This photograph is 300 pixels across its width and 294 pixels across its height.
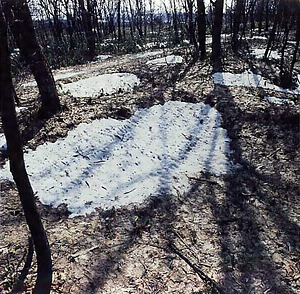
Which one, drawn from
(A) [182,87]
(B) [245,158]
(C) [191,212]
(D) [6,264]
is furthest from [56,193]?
(A) [182,87]

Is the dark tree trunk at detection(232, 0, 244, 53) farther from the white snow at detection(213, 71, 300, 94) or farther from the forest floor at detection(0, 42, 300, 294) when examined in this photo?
the forest floor at detection(0, 42, 300, 294)

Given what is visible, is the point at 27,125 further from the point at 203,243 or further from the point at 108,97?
the point at 203,243

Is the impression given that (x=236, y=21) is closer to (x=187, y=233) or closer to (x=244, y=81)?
(x=244, y=81)

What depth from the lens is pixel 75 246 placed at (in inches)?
136

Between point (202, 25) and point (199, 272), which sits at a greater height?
point (202, 25)

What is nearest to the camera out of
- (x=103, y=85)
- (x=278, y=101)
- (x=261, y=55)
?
(x=278, y=101)

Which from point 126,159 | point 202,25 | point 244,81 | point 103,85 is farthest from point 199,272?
point 202,25

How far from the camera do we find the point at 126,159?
5.04 metres

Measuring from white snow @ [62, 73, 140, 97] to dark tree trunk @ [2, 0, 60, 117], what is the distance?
4.45 feet

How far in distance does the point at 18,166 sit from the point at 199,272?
2201 mm

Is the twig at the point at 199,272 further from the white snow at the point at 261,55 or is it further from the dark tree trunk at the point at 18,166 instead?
the white snow at the point at 261,55

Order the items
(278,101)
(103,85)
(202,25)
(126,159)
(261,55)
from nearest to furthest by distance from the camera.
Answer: (126,159) < (278,101) < (103,85) < (202,25) < (261,55)

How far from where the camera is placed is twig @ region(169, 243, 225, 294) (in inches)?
119

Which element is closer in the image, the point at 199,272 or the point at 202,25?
the point at 199,272
